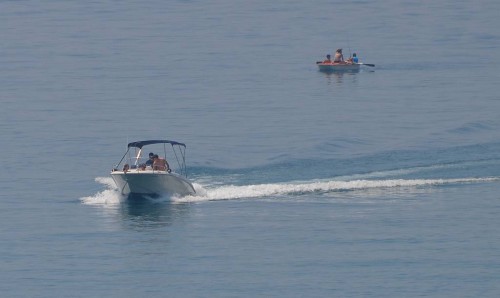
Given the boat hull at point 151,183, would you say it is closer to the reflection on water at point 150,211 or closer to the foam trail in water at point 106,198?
the reflection on water at point 150,211

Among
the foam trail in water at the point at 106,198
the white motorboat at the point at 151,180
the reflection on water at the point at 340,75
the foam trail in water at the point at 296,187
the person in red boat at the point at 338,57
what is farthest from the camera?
the person in red boat at the point at 338,57

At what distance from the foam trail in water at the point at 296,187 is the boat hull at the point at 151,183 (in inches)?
18.7

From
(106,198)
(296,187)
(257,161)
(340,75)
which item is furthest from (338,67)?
(106,198)

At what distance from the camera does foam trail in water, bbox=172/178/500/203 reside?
68.1 meters

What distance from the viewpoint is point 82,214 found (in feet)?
213

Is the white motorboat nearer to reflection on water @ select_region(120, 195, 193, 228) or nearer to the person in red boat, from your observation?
reflection on water @ select_region(120, 195, 193, 228)

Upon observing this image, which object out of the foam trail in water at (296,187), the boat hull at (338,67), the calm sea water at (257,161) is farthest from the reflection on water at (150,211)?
the boat hull at (338,67)

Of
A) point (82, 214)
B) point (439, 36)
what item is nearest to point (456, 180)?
point (82, 214)

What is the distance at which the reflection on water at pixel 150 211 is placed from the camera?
63.7m

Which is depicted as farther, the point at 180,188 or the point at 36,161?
the point at 36,161

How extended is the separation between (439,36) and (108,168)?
2740 inches

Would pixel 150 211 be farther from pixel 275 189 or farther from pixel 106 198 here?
pixel 275 189

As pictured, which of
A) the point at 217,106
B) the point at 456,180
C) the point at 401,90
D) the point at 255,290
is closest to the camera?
the point at 255,290

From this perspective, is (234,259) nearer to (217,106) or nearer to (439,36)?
(217,106)
